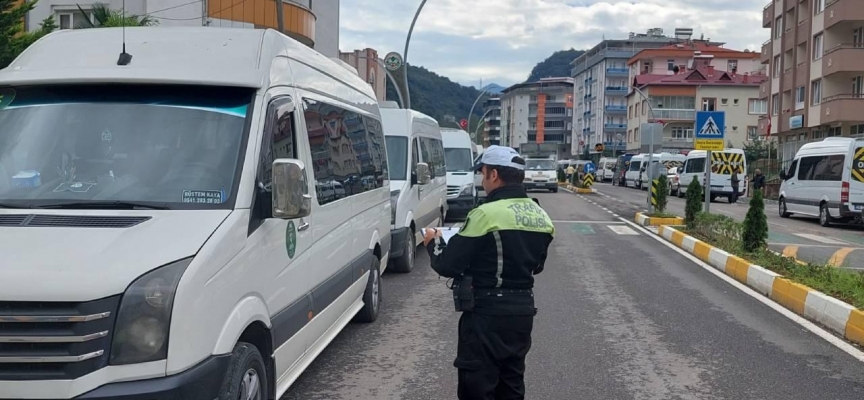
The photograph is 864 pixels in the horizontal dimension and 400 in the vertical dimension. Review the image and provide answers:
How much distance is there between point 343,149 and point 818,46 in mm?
45730

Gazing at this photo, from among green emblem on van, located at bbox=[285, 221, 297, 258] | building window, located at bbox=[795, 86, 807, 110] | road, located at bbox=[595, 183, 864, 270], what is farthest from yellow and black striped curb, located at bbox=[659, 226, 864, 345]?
building window, located at bbox=[795, 86, 807, 110]

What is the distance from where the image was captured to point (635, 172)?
54406 millimetres

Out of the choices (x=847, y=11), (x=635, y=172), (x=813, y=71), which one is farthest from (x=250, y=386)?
(x=635, y=172)

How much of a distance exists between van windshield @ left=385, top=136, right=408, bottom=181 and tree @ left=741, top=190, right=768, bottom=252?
18.0 feet

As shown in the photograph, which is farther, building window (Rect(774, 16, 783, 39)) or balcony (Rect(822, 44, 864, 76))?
building window (Rect(774, 16, 783, 39))

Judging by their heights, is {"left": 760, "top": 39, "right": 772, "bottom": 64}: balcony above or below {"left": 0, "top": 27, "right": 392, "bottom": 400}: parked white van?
above

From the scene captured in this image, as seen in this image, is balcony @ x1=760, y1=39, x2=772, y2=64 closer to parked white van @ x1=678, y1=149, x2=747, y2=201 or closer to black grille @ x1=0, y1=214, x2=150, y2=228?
parked white van @ x1=678, y1=149, x2=747, y2=201

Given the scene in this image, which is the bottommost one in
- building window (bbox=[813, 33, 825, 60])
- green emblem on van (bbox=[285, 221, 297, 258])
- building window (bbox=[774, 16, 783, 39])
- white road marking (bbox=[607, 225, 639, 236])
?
white road marking (bbox=[607, 225, 639, 236])

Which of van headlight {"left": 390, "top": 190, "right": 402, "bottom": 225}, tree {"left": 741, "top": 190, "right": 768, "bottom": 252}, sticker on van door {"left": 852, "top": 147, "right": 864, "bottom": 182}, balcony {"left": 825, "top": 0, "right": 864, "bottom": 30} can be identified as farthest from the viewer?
balcony {"left": 825, "top": 0, "right": 864, "bottom": 30}

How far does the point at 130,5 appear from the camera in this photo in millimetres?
24859

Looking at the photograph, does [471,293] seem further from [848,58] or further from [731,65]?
[731,65]

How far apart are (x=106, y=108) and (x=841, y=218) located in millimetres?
22996

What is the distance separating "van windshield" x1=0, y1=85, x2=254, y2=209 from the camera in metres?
4.09

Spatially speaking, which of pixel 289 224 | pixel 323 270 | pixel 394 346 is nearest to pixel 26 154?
pixel 289 224
